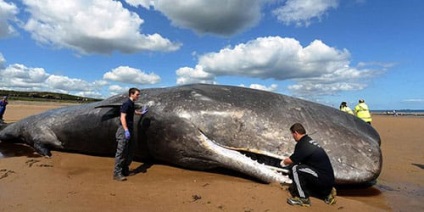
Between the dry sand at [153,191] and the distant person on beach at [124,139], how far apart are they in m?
0.23

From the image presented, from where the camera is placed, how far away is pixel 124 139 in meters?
6.31

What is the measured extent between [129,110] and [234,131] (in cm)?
193

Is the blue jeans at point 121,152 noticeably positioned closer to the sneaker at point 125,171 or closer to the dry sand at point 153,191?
the sneaker at point 125,171

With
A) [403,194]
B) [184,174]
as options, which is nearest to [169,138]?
[184,174]

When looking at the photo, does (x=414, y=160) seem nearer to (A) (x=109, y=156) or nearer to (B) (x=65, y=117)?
(A) (x=109, y=156)

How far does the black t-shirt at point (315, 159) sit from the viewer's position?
212 inches

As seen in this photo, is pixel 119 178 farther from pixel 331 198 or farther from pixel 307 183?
pixel 331 198

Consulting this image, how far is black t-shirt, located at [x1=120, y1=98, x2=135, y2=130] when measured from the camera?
20.8 feet

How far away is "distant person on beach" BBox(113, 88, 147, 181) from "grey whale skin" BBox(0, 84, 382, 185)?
1.83 ft

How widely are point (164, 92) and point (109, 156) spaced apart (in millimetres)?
1929

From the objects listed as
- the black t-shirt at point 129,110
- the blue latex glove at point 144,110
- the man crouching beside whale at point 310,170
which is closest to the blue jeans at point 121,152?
the black t-shirt at point 129,110

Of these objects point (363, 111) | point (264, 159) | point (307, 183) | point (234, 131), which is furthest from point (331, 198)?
point (363, 111)

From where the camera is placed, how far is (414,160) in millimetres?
10047

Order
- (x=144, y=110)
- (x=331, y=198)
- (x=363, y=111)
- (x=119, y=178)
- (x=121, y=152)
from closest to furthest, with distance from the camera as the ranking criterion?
(x=331, y=198) → (x=119, y=178) → (x=121, y=152) → (x=144, y=110) → (x=363, y=111)
